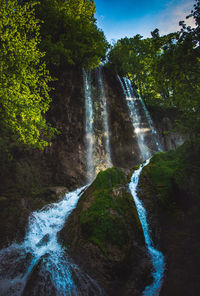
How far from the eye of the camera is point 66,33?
48.0ft

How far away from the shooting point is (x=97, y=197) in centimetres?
679

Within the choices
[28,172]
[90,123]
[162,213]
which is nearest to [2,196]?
[28,172]

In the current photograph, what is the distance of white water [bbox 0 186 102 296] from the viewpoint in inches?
165

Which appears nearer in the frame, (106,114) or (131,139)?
(106,114)

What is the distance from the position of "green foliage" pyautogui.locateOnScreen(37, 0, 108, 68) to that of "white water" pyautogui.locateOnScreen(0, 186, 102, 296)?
13.0 metres

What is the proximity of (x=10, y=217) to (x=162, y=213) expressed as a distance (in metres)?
6.43

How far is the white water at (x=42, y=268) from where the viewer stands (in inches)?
165

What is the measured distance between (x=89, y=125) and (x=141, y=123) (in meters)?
8.57


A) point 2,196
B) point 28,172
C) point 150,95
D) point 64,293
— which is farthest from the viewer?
point 150,95

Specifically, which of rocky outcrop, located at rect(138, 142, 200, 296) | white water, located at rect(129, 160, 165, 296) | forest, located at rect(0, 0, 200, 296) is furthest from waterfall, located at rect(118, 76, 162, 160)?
white water, located at rect(129, 160, 165, 296)

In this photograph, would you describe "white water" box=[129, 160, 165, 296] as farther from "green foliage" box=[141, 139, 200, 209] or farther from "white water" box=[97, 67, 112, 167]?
"white water" box=[97, 67, 112, 167]

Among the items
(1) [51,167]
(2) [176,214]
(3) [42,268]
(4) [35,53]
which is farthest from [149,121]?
(3) [42,268]

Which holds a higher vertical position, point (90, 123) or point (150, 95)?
point (150, 95)

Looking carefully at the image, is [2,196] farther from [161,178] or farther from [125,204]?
Result: [161,178]
